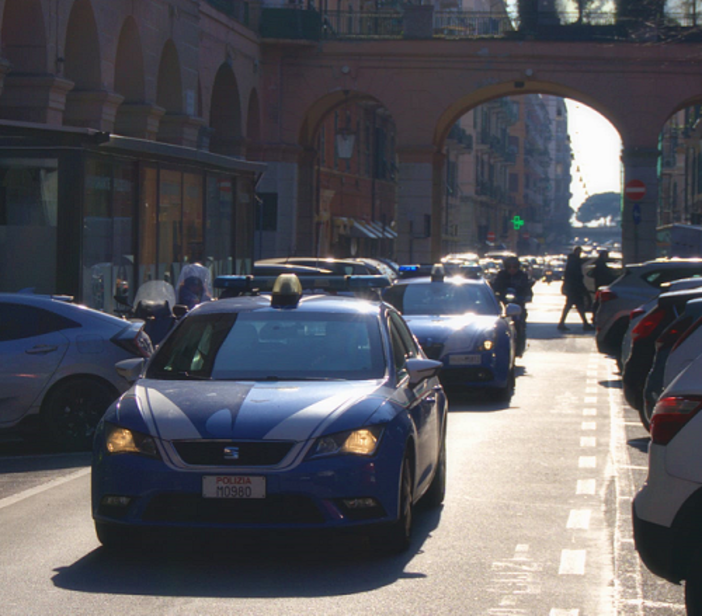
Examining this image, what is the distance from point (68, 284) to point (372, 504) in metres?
9.24

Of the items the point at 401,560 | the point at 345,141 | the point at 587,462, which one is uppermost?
the point at 345,141

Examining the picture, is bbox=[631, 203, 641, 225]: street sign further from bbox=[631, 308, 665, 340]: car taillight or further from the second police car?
the second police car

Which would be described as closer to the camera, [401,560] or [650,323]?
[401,560]

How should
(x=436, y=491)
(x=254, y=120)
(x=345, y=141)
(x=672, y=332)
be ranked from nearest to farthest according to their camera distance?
1. (x=436, y=491)
2. (x=672, y=332)
3. (x=254, y=120)
4. (x=345, y=141)

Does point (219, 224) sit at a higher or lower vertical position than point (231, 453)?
higher

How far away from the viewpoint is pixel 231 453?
23.6 feet

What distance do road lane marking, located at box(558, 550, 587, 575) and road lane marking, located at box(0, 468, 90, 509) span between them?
371 centimetres

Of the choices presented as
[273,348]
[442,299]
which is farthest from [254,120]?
[273,348]

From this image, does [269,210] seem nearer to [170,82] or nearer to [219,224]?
[170,82]

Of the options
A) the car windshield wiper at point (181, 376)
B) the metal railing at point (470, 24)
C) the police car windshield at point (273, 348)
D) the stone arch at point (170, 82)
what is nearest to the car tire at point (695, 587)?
the police car windshield at point (273, 348)

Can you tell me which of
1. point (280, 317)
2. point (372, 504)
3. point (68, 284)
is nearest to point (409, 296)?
point (68, 284)

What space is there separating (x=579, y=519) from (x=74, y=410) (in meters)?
5.11

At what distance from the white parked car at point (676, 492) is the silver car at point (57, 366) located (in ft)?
24.2

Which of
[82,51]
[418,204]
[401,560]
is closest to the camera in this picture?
[401,560]
